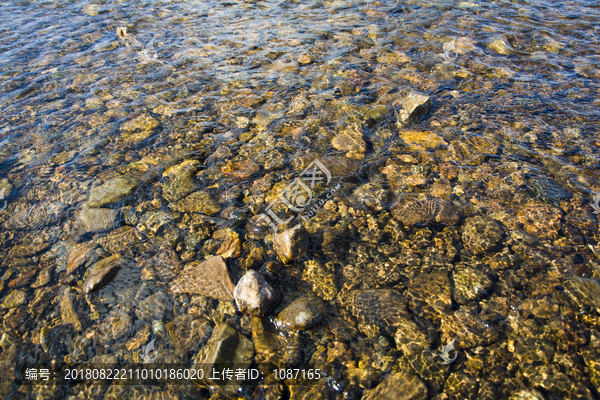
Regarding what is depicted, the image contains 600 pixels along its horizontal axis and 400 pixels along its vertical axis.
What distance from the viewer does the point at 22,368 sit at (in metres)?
2.95

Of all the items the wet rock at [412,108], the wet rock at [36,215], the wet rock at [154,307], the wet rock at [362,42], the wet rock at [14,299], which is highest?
the wet rock at [362,42]

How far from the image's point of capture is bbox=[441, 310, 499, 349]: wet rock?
9.27 feet

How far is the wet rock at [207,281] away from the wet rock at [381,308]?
1.41m

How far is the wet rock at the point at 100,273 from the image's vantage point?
3.54 m

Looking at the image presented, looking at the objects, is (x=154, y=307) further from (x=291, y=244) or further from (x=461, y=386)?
(x=461, y=386)

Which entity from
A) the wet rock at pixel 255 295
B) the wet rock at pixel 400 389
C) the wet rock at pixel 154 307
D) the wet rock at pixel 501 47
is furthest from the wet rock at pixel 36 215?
the wet rock at pixel 501 47

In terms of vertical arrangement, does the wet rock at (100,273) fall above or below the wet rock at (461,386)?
below

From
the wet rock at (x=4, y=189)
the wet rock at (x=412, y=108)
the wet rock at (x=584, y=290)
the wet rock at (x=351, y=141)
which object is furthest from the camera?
the wet rock at (x=412, y=108)

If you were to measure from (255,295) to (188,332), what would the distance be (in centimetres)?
77

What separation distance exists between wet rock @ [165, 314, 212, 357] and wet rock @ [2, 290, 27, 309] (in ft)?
6.09

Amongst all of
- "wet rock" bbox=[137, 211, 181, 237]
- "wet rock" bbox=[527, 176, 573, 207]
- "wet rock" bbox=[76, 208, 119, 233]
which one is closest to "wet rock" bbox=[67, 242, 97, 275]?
"wet rock" bbox=[76, 208, 119, 233]

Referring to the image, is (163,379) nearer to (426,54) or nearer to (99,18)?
(426,54)

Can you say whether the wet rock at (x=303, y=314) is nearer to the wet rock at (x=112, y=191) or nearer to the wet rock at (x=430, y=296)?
the wet rock at (x=430, y=296)

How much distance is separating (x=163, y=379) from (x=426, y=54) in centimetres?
870
